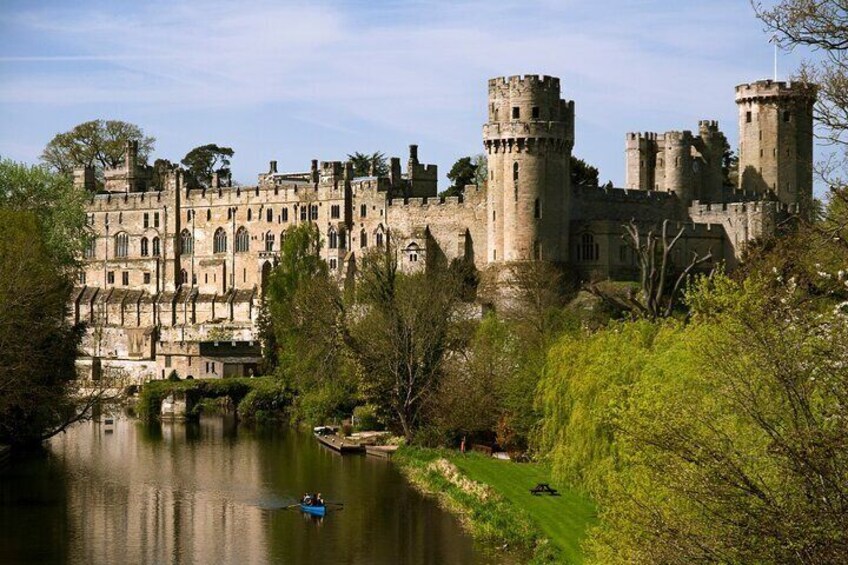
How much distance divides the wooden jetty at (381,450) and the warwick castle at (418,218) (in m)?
20.0

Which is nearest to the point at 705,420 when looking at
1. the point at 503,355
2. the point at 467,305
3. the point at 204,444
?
the point at 503,355

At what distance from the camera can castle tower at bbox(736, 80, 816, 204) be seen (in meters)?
72.4

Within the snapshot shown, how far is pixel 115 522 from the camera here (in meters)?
36.7

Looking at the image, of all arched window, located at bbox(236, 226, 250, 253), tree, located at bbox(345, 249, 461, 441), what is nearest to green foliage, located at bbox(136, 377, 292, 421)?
tree, located at bbox(345, 249, 461, 441)

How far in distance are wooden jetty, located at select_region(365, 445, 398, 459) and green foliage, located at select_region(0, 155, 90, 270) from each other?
1432cm

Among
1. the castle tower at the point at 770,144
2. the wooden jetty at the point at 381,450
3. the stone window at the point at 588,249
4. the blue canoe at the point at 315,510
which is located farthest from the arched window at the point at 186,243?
the blue canoe at the point at 315,510

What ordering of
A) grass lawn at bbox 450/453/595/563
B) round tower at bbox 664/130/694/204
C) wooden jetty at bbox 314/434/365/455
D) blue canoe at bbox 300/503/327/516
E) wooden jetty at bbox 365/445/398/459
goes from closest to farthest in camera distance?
grass lawn at bbox 450/453/595/563, blue canoe at bbox 300/503/327/516, wooden jetty at bbox 365/445/398/459, wooden jetty at bbox 314/434/365/455, round tower at bbox 664/130/694/204

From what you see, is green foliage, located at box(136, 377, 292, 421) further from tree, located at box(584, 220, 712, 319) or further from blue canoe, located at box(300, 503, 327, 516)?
blue canoe, located at box(300, 503, 327, 516)

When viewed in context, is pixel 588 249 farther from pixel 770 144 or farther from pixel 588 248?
pixel 770 144

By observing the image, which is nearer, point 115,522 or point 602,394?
point 602,394

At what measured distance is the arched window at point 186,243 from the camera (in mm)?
86312

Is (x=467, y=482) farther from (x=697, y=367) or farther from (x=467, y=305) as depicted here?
(x=467, y=305)

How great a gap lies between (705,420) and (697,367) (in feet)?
19.3

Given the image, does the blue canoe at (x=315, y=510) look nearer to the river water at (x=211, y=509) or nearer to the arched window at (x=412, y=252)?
the river water at (x=211, y=509)
